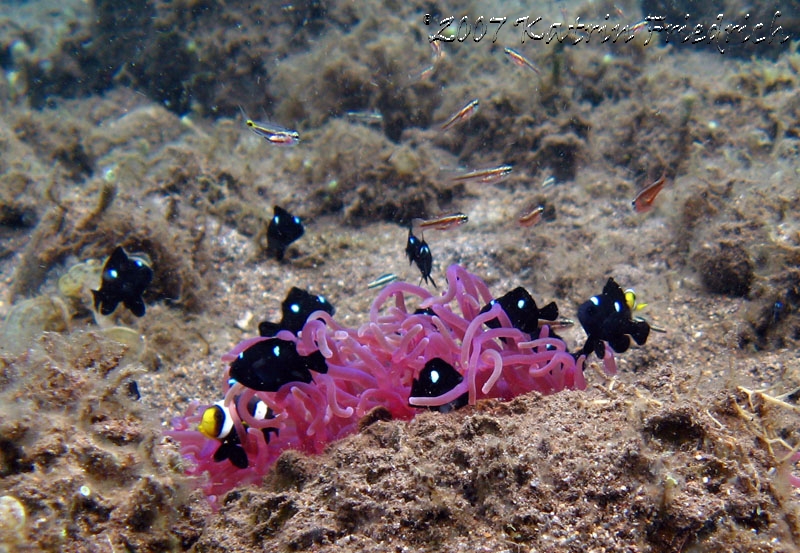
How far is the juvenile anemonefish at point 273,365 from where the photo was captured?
2.42 metres

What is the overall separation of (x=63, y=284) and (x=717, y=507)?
5.69 m

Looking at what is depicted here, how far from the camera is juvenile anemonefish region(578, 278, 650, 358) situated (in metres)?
2.84

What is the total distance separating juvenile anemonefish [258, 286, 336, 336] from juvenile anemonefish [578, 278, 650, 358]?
5.97 ft

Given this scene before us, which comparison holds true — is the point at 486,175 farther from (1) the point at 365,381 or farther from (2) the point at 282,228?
(1) the point at 365,381

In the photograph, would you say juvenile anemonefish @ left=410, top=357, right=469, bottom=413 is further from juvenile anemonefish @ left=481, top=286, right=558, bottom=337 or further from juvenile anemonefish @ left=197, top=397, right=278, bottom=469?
juvenile anemonefish @ left=197, top=397, right=278, bottom=469

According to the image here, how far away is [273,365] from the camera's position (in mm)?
2459

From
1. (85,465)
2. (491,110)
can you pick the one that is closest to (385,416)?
(85,465)

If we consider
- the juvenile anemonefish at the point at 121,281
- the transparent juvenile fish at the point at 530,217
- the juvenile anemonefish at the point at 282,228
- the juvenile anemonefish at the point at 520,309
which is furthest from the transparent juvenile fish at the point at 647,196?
the juvenile anemonefish at the point at 121,281

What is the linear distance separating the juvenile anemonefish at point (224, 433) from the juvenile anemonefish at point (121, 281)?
8.34ft

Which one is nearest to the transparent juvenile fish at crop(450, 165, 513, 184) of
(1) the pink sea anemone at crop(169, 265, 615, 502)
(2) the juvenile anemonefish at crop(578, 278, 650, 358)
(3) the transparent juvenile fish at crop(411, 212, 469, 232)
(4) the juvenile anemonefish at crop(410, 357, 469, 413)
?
(3) the transparent juvenile fish at crop(411, 212, 469, 232)

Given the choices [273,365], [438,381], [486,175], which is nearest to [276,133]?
[486,175]

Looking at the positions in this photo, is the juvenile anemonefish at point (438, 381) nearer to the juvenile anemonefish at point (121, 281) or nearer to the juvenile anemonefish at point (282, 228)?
the juvenile anemonefish at point (121, 281)

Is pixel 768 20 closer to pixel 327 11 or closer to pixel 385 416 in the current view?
pixel 327 11

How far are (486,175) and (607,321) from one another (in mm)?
3610
